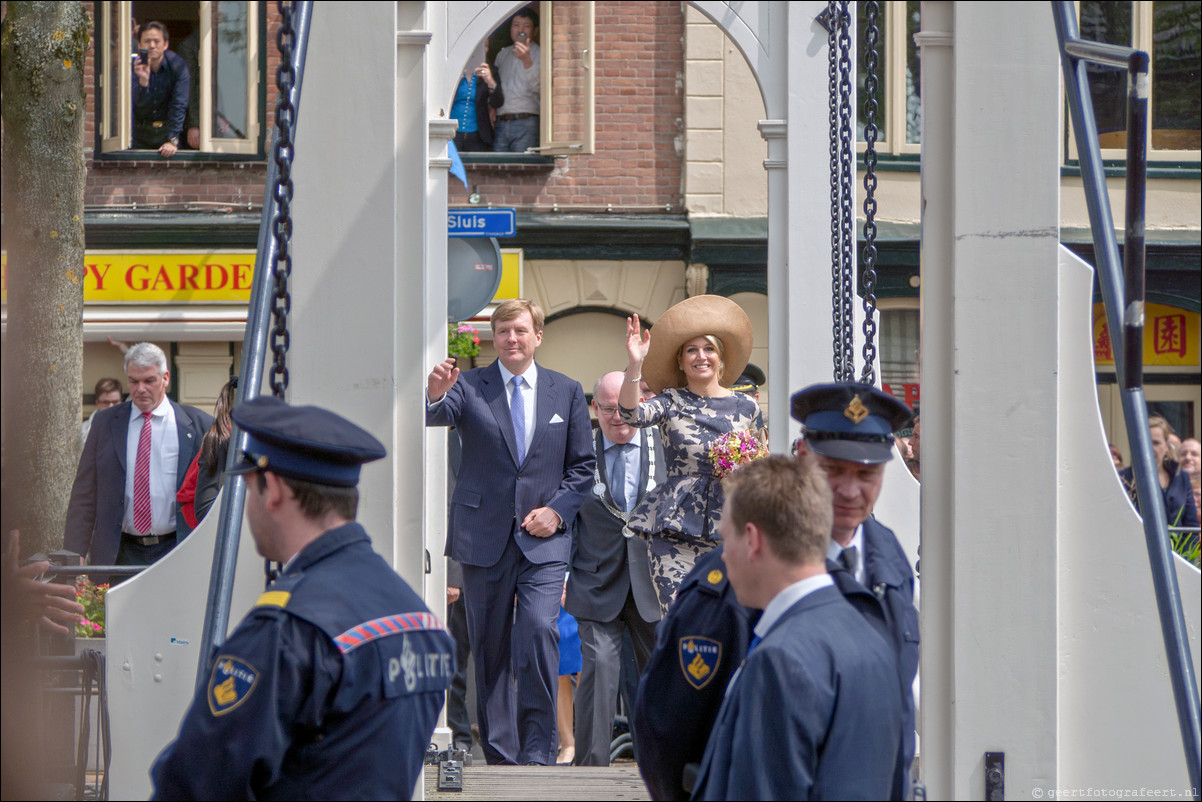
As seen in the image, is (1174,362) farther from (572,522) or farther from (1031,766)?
(1031,766)

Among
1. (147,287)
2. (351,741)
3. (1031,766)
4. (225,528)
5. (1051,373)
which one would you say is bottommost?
(1031,766)

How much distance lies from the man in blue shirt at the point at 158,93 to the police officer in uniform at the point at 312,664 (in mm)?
13792

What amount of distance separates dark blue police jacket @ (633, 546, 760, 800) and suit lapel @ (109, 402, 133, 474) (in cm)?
501

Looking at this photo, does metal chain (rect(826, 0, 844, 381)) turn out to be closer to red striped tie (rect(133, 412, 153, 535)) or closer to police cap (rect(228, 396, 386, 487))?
police cap (rect(228, 396, 386, 487))

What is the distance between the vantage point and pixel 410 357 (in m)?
3.89

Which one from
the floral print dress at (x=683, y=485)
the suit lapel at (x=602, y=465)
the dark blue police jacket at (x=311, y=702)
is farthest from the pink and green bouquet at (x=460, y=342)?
the dark blue police jacket at (x=311, y=702)

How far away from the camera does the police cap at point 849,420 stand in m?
3.49

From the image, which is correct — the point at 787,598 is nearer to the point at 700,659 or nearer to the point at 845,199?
the point at 700,659

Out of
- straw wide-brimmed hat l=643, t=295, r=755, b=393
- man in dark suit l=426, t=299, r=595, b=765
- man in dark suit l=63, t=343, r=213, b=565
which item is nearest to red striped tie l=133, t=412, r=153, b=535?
man in dark suit l=63, t=343, r=213, b=565

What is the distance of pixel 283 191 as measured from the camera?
3.21 meters

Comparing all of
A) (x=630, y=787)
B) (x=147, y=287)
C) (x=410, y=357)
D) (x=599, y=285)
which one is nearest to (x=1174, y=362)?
(x=599, y=285)

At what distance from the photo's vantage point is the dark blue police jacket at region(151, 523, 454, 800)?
99.0 inches

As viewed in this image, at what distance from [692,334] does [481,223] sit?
12.6 ft

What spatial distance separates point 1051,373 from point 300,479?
1759 mm
